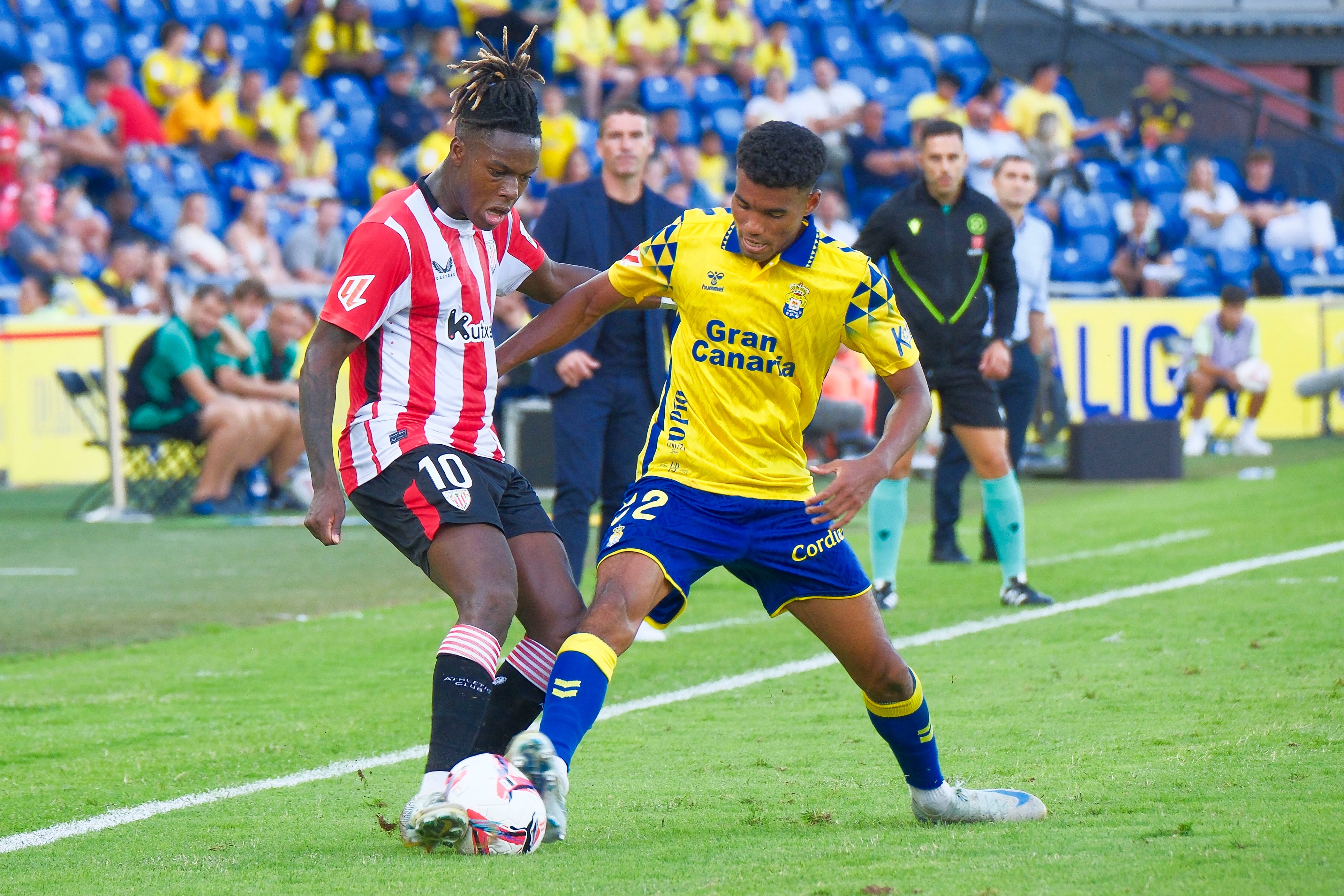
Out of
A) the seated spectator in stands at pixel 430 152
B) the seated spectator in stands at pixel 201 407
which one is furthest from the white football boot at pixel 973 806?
the seated spectator in stands at pixel 430 152

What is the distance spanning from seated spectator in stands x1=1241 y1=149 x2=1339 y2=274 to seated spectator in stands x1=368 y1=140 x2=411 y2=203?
1131 centimetres

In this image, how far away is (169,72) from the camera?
19.6m

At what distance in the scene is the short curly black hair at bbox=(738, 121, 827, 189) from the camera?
4156 mm

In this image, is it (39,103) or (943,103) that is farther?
(943,103)

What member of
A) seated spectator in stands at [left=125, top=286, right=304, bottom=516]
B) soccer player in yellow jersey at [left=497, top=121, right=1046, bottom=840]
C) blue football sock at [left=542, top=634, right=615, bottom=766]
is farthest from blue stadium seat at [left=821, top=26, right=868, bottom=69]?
blue football sock at [left=542, top=634, right=615, bottom=766]

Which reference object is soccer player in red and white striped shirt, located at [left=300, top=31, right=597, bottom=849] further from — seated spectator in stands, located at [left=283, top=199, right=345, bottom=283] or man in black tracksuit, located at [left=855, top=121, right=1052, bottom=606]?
seated spectator in stands, located at [left=283, top=199, right=345, bottom=283]

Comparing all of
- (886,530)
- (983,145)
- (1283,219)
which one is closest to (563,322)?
(886,530)

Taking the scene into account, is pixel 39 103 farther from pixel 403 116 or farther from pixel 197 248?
pixel 403 116

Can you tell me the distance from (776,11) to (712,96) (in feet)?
8.14

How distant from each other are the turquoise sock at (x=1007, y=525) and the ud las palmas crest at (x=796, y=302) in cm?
434

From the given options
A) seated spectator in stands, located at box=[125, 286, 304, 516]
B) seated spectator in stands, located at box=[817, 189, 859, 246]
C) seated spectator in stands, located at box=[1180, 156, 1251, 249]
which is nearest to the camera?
seated spectator in stands, located at box=[125, 286, 304, 516]

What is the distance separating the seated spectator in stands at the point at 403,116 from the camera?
65.7ft

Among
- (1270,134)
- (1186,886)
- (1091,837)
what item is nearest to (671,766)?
(1091,837)

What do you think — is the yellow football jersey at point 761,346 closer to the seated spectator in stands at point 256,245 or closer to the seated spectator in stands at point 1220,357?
the seated spectator in stands at point 256,245
